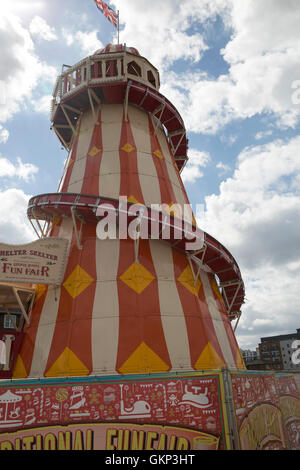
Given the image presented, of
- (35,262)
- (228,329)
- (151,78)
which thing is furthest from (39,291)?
(151,78)

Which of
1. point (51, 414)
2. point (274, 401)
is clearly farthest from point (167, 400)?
point (274, 401)

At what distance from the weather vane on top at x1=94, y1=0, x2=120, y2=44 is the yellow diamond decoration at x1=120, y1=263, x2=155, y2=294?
2082cm

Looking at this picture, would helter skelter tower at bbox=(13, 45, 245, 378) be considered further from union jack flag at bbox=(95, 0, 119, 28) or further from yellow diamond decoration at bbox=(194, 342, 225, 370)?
union jack flag at bbox=(95, 0, 119, 28)

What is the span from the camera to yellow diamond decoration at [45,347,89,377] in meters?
13.1

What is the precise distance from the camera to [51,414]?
29.9 ft

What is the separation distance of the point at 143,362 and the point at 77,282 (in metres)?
4.90

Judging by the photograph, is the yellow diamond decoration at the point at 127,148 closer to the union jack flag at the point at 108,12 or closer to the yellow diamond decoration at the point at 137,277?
the yellow diamond decoration at the point at 137,277

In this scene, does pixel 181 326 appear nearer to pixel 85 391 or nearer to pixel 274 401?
pixel 274 401

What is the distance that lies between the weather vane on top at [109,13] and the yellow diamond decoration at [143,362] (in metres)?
24.6

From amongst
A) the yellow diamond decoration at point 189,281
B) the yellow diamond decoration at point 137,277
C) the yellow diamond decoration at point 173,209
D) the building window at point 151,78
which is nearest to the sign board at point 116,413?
the yellow diamond decoration at point 137,277

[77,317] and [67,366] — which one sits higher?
[77,317]

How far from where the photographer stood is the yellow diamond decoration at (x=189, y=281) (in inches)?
643

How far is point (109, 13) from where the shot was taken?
25422mm

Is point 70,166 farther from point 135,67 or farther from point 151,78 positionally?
point 151,78
